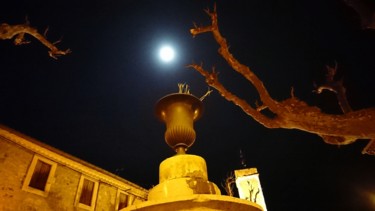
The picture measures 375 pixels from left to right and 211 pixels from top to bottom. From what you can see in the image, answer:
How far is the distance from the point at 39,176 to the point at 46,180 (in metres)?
0.41

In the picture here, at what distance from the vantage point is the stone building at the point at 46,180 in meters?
11.6

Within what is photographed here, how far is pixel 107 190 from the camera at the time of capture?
51.5 ft

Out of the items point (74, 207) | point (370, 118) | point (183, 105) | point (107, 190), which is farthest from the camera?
point (107, 190)

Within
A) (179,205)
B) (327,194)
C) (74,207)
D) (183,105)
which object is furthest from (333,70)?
(327,194)

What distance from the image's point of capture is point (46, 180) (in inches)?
508

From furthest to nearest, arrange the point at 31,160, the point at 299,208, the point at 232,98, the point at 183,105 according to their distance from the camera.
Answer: the point at 299,208
the point at 31,160
the point at 232,98
the point at 183,105

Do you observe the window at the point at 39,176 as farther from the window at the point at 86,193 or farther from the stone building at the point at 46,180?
the window at the point at 86,193

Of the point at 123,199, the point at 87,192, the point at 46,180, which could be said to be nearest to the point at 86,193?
the point at 87,192

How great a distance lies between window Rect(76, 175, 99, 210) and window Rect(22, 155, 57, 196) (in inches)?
71.4

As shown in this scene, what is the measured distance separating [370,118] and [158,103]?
13.8 feet

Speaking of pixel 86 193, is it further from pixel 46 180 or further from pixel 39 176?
pixel 39 176

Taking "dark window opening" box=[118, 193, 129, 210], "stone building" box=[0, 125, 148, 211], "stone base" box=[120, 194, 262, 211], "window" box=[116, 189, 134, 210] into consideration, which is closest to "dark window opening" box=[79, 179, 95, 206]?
"stone building" box=[0, 125, 148, 211]

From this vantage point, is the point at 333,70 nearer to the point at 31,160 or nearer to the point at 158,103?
the point at 158,103

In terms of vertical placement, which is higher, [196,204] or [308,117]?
[308,117]
